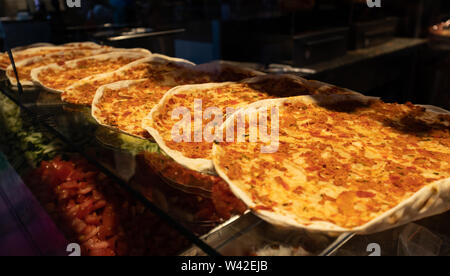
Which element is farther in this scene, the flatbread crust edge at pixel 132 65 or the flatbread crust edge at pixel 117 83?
the flatbread crust edge at pixel 132 65

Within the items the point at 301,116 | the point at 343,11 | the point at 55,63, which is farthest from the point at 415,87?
the point at 55,63

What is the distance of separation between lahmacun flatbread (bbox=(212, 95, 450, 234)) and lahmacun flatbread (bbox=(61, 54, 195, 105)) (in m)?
1.13

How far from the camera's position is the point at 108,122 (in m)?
1.74

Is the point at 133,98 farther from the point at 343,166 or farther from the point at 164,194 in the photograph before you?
the point at 343,166

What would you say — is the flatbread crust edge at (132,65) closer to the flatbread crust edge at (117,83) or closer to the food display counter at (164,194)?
the flatbread crust edge at (117,83)

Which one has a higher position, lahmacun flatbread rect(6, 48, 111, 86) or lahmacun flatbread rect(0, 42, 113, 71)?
lahmacun flatbread rect(0, 42, 113, 71)

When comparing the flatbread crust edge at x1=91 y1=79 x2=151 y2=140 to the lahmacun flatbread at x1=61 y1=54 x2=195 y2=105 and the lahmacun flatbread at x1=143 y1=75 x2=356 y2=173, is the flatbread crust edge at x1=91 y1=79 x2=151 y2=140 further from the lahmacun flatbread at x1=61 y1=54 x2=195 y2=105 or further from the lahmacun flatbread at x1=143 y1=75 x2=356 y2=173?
the lahmacun flatbread at x1=143 y1=75 x2=356 y2=173

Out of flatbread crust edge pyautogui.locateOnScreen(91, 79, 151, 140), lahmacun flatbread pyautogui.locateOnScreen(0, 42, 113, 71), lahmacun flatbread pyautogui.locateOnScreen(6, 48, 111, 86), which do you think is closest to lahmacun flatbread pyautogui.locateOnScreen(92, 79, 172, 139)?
flatbread crust edge pyautogui.locateOnScreen(91, 79, 151, 140)

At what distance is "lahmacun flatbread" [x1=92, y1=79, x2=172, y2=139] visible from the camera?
170 centimetres

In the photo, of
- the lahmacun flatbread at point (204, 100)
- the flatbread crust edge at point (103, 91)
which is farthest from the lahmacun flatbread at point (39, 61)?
the lahmacun flatbread at point (204, 100)

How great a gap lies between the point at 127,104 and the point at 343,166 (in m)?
1.29

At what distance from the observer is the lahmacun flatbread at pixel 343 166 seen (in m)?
0.97

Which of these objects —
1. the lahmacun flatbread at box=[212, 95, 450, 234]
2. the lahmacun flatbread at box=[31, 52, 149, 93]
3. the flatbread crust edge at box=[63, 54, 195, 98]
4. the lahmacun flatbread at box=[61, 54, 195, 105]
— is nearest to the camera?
the lahmacun flatbread at box=[212, 95, 450, 234]

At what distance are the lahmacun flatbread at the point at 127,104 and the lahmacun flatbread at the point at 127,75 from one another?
0.10 meters
